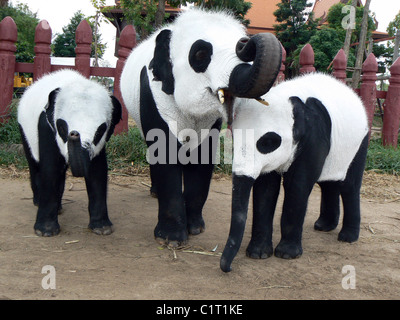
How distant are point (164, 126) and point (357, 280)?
1.75 meters

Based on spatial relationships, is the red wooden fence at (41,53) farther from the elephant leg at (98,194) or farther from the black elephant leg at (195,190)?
the black elephant leg at (195,190)

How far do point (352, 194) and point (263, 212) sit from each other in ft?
3.36

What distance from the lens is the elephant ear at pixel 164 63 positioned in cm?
322

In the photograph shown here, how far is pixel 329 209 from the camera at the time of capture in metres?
4.06

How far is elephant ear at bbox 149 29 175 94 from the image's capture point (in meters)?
3.22

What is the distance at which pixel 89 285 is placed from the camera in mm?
2674

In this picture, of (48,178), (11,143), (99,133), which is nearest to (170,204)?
(99,133)

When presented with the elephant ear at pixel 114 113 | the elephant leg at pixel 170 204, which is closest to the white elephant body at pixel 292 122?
the elephant leg at pixel 170 204

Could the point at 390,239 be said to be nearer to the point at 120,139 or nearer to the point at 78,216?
the point at 78,216

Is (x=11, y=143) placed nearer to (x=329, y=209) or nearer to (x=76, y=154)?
(x=76, y=154)

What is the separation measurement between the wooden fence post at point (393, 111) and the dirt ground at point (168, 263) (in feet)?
13.3

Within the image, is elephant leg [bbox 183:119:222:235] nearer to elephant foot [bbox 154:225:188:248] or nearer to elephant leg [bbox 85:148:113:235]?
elephant foot [bbox 154:225:188:248]

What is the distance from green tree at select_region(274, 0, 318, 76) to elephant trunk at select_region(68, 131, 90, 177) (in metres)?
18.6

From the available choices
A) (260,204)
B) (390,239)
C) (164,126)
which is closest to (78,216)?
(164,126)
